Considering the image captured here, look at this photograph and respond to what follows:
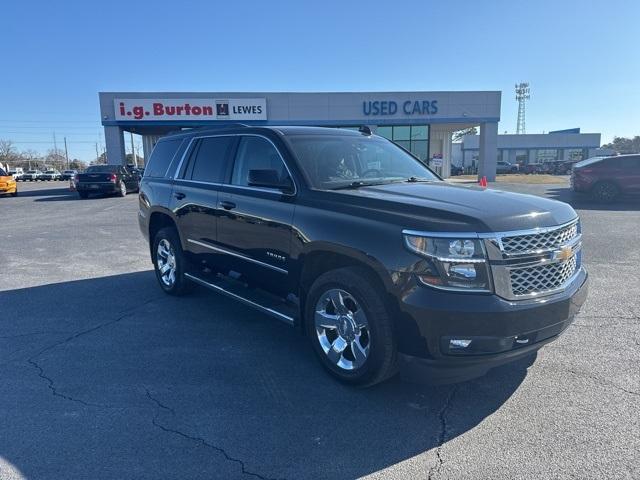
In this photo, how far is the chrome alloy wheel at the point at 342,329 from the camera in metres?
3.39

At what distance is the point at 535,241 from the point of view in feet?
10.0

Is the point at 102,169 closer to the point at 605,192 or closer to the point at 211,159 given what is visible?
the point at 211,159

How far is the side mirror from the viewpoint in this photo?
388 cm

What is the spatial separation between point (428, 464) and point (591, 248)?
732 centimetres

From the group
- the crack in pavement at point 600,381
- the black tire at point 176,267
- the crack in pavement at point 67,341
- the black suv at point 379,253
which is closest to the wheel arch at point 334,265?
the black suv at point 379,253

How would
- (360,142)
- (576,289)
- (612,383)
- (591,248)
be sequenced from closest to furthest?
(576,289) → (612,383) → (360,142) → (591,248)

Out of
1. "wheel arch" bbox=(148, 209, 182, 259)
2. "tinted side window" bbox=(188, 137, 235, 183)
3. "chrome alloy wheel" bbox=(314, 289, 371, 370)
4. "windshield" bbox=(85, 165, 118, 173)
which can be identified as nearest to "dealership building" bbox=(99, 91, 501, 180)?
"windshield" bbox=(85, 165, 118, 173)

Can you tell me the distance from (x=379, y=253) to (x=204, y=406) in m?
1.68

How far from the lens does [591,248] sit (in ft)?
27.8

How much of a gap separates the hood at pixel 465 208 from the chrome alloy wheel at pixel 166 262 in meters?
3.04

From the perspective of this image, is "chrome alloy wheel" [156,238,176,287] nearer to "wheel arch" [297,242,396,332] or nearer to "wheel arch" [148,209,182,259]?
"wheel arch" [148,209,182,259]

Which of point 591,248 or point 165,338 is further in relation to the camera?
point 591,248

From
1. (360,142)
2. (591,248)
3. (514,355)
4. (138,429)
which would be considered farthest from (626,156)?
(138,429)

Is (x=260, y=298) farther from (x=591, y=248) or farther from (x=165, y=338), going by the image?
(x=591, y=248)
